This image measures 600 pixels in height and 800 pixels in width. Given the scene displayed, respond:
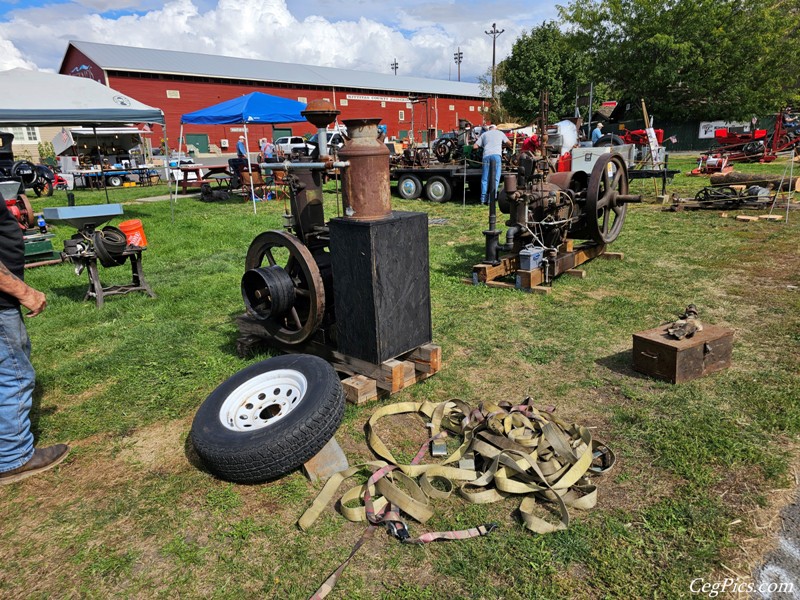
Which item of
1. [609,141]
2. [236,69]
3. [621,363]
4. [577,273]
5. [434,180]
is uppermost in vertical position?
[236,69]

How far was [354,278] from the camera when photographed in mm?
3514

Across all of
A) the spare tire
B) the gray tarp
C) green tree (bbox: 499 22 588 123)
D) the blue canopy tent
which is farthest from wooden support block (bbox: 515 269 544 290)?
→ green tree (bbox: 499 22 588 123)

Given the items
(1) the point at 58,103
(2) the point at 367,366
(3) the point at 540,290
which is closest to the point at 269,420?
(2) the point at 367,366

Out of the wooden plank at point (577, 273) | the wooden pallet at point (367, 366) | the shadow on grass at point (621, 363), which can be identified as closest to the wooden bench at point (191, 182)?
the wooden plank at point (577, 273)

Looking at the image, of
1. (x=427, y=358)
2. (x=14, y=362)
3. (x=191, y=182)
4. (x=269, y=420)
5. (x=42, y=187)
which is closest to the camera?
(x=14, y=362)

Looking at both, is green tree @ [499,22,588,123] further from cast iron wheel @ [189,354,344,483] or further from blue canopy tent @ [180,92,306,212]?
cast iron wheel @ [189,354,344,483]

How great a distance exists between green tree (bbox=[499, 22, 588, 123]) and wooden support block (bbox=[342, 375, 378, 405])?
3243cm

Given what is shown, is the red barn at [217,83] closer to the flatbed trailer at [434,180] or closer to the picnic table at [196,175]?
the picnic table at [196,175]

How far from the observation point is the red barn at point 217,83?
115ft

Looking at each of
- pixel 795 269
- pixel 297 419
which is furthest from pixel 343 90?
pixel 297 419

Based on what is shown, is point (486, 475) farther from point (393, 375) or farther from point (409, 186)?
point (409, 186)

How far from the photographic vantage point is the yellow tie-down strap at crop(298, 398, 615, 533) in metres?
2.59

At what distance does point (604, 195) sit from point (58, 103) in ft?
36.4

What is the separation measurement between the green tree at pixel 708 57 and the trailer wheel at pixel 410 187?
2047cm
